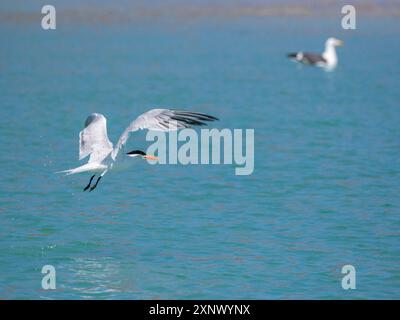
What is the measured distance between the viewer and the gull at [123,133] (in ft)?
45.7

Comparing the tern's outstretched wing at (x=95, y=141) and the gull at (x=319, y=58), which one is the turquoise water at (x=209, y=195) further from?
the tern's outstretched wing at (x=95, y=141)

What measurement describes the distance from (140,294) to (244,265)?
5.58 ft

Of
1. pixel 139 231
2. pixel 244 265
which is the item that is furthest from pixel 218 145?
pixel 244 265

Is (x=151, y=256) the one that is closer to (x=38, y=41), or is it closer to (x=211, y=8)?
(x=38, y=41)

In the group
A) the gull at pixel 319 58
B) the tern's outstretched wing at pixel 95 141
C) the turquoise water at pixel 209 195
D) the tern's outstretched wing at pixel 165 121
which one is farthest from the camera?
the gull at pixel 319 58

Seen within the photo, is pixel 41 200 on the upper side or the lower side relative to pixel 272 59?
→ lower

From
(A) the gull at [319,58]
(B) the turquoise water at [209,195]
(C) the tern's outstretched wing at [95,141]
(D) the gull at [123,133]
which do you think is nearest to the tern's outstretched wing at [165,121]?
(D) the gull at [123,133]

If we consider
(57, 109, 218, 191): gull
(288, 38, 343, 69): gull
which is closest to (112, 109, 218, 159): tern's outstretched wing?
(57, 109, 218, 191): gull

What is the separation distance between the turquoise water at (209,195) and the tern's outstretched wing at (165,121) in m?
1.64

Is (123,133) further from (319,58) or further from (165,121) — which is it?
(319,58)

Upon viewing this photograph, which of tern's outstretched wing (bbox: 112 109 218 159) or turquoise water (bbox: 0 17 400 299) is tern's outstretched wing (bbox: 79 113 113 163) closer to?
tern's outstretched wing (bbox: 112 109 218 159)

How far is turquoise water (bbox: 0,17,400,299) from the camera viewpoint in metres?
13.4
